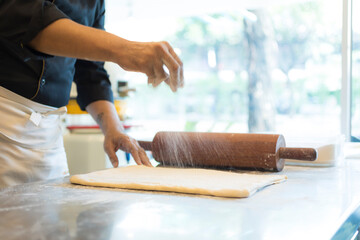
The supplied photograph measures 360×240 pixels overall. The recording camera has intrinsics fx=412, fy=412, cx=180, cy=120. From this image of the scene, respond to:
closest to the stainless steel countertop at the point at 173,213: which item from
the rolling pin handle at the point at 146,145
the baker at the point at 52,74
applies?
the baker at the point at 52,74

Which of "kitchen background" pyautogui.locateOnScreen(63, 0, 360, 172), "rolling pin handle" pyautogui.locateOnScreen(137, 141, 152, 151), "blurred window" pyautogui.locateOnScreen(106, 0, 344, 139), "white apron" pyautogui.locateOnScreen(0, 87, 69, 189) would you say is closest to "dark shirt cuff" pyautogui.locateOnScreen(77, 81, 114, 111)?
"white apron" pyautogui.locateOnScreen(0, 87, 69, 189)

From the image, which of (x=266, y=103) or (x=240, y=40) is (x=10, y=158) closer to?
(x=266, y=103)

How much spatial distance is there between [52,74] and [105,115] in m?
0.27

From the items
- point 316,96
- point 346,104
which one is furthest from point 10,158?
point 316,96

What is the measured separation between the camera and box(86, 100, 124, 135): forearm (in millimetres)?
1493

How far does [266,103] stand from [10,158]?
514 cm

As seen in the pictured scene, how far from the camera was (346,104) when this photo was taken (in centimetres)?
254

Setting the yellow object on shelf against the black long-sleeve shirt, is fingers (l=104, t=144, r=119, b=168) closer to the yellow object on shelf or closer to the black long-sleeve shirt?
the black long-sleeve shirt

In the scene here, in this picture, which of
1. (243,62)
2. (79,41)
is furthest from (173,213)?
(243,62)

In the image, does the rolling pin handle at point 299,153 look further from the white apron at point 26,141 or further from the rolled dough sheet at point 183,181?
the white apron at point 26,141

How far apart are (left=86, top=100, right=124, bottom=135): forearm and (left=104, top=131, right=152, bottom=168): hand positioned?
4 cm

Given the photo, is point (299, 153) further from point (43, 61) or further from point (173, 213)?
point (43, 61)

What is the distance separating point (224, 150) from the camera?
4.17ft

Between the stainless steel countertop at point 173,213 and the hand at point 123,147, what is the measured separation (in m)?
0.37
